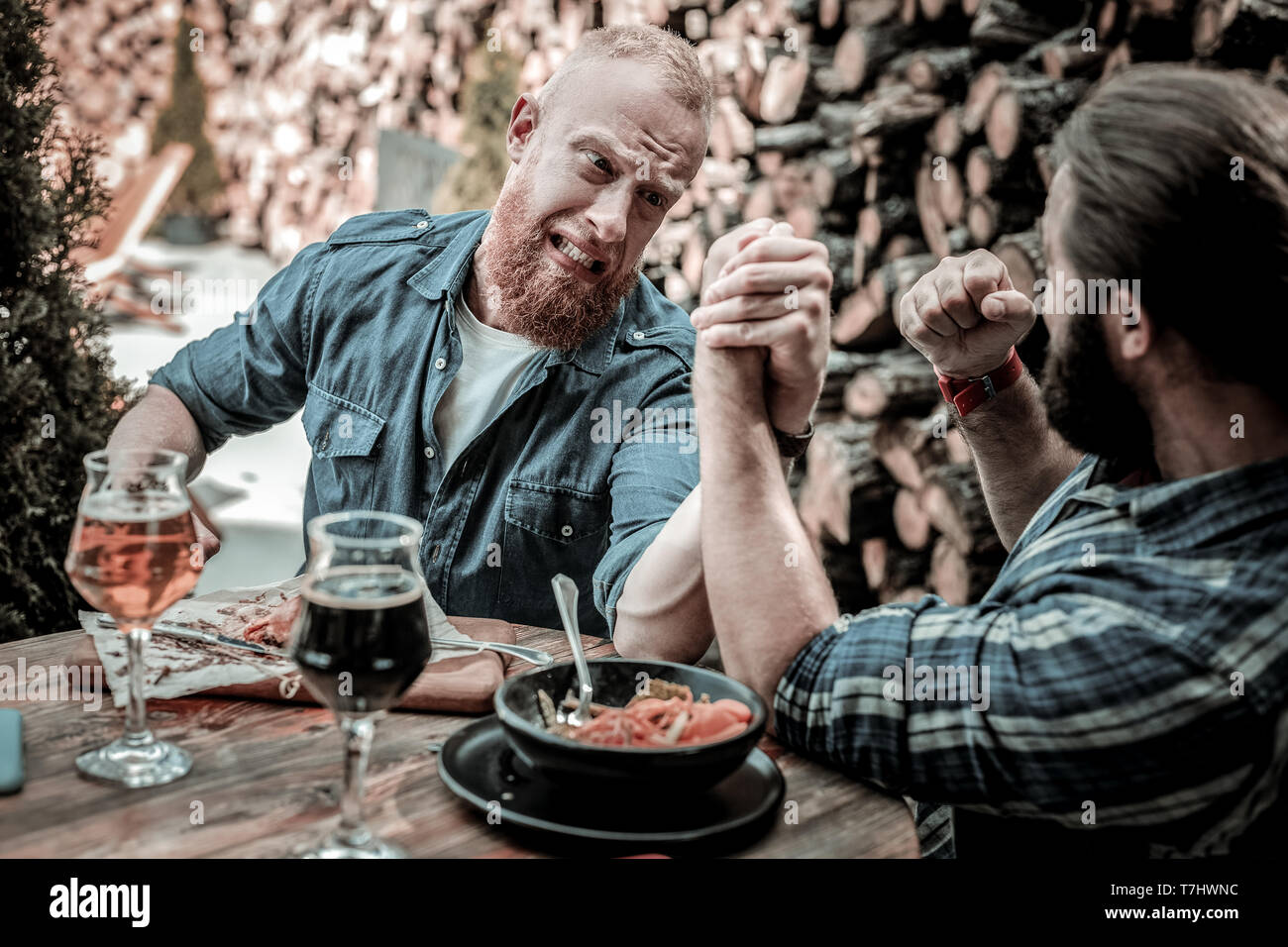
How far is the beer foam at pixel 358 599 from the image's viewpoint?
0.92 meters

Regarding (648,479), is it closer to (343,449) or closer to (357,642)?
(343,449)

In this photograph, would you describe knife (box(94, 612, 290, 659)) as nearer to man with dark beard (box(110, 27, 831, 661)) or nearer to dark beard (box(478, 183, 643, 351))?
man with dark beard (box(110, 27, 831, 661))

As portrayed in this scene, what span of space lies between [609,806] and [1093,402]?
67 cm

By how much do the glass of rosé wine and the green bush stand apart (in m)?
1.05

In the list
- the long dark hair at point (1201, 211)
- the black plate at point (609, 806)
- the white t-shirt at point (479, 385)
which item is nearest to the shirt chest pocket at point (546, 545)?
the white t-shirt at point (479, 385)

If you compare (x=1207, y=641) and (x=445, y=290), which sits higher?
(x=445, y=290)

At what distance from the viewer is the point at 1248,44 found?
2020 mm

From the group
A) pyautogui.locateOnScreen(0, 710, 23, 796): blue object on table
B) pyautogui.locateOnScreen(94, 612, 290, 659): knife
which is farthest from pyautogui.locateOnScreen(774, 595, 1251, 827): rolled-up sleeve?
pyautogui.locateOnScreen(0, 710, 23, 796): blue object on table

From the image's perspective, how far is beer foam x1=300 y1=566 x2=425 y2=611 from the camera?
92 centimetres

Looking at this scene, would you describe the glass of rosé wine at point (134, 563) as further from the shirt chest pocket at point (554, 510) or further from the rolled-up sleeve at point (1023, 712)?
the shirt chest pocket at point (554, 510)
